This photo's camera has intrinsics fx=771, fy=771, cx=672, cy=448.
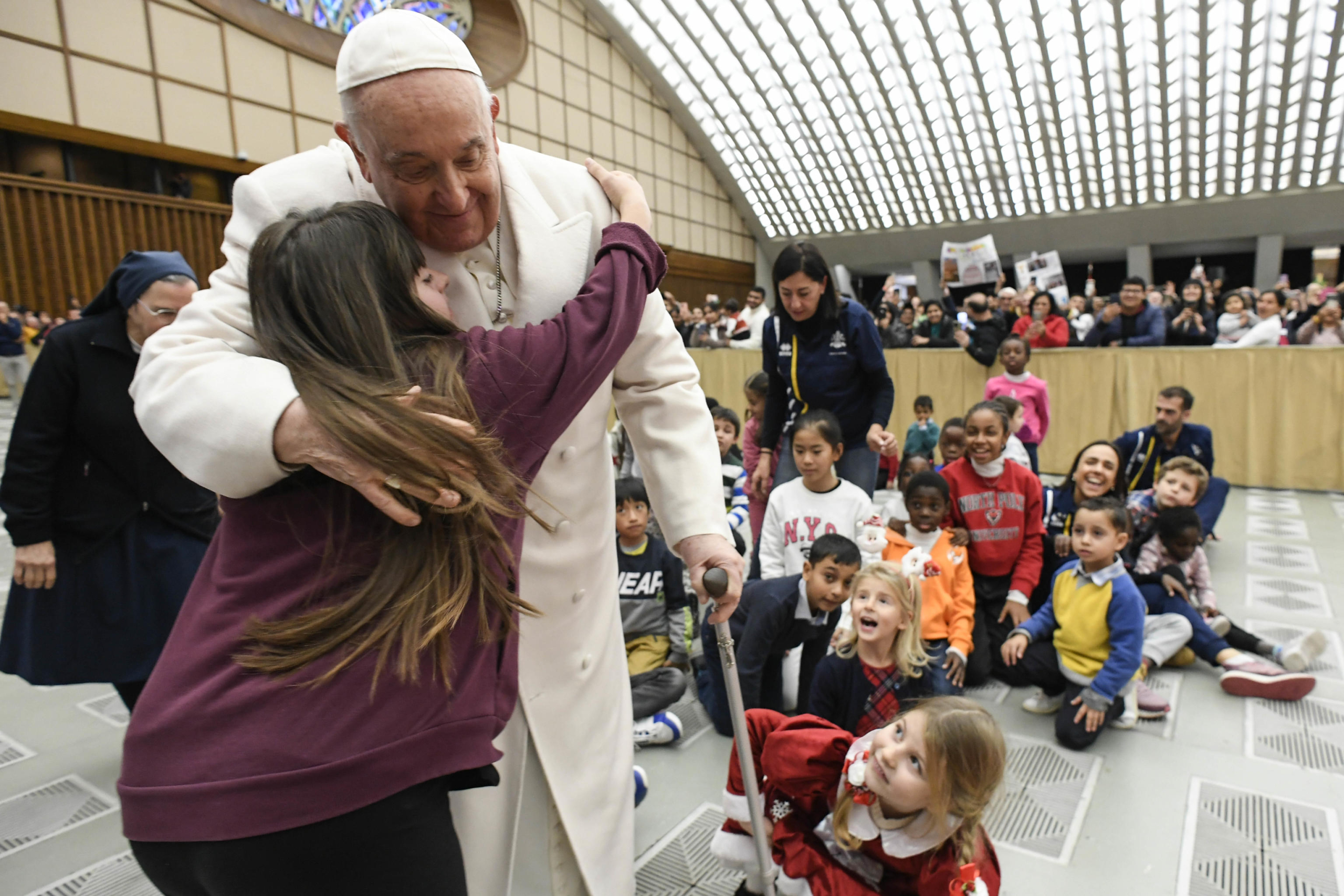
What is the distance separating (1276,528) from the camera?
5.93 m

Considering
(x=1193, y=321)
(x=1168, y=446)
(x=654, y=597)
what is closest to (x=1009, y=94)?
(x=1193, y=321)

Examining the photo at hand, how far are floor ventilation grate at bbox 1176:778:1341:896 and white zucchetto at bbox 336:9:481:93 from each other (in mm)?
2664

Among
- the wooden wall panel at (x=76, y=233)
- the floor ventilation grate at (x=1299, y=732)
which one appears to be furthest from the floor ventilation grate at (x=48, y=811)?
the wooden wall panel at (x=76, y=233)

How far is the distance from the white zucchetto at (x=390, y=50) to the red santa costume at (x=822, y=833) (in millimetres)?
1615

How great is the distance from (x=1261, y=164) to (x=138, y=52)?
25.6m

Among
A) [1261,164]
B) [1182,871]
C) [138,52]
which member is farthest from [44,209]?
[1261,164]

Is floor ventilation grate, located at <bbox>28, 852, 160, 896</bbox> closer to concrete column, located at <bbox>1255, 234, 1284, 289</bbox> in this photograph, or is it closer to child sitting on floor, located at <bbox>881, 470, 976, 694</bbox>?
child sitting on floor, located at <bbox>881, 470, 976, 694</bbox>

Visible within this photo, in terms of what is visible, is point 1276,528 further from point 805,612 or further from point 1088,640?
point 805,612

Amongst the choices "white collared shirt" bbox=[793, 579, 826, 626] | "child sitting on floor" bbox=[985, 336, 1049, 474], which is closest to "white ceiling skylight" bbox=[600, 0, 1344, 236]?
"child sitting on floor" bbox=[985, 336, 1049, 474]

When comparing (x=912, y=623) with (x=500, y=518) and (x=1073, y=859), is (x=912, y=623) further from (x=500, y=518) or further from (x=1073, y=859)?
(x=500, y=518)

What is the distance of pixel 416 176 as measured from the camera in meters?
1.02

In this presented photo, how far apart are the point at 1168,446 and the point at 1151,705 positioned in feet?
9.12

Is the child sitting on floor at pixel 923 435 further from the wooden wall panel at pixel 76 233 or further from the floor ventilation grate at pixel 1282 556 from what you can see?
the wooden wall panel at pixel 76 233

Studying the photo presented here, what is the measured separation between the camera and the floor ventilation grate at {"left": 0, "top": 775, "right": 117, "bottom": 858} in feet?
8.08
